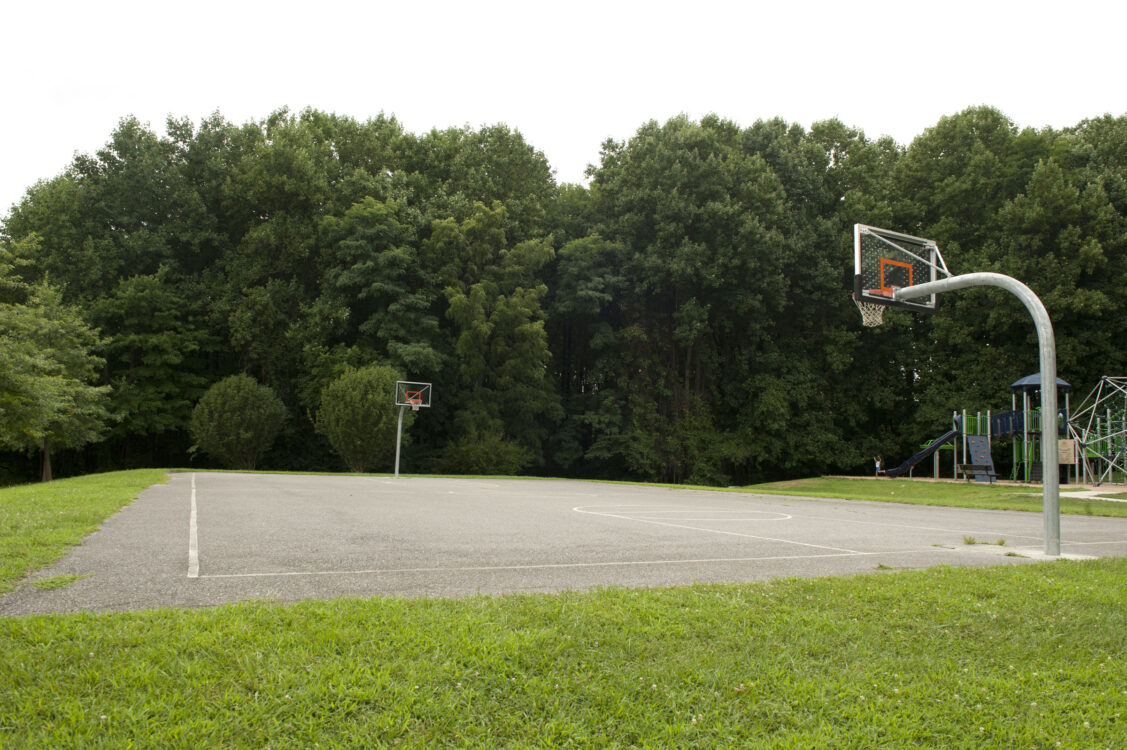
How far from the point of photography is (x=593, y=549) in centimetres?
753

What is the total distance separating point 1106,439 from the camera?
2448 cm

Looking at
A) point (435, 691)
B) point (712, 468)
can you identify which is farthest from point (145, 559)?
point (712, 468)

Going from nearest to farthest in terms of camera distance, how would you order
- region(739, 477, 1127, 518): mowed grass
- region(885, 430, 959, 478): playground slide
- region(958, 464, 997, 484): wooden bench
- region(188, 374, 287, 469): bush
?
region(739, 477, 1127, 518): mowed grass, region(958, 464, 997, 484): wooden bench, region(885, 430, 959, 478): playground slide, region(188, 374, 287, 469): bush

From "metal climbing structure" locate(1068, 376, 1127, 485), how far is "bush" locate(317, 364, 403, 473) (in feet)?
82.9

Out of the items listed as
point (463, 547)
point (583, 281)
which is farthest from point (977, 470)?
point (463, 547)

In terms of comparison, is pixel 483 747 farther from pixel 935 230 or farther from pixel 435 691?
pixel 935 230

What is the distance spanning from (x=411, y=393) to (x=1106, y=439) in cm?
2549

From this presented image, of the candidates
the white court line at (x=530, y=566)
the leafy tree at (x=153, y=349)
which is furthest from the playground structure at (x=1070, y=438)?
the leafy tree at (x=153, y=349)

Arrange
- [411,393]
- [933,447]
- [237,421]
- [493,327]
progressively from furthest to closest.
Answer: [493,327] < [237,421] < [933,447] < [411,393]

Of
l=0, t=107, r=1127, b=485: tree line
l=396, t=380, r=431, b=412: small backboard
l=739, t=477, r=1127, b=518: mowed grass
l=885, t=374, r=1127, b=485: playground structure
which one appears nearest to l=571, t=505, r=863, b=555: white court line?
l=739, t=477, r=1127, b=518: mowed grass

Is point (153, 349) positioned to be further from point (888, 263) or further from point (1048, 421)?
point (1048, 421)

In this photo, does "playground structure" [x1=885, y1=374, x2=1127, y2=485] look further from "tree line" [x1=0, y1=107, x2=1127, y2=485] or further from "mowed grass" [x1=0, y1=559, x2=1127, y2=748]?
"mowed grass" [x1=0, y1=559, x2=1127, y2=748]

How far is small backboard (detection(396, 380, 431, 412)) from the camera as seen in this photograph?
88.4 feet

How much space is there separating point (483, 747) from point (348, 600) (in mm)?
1854
